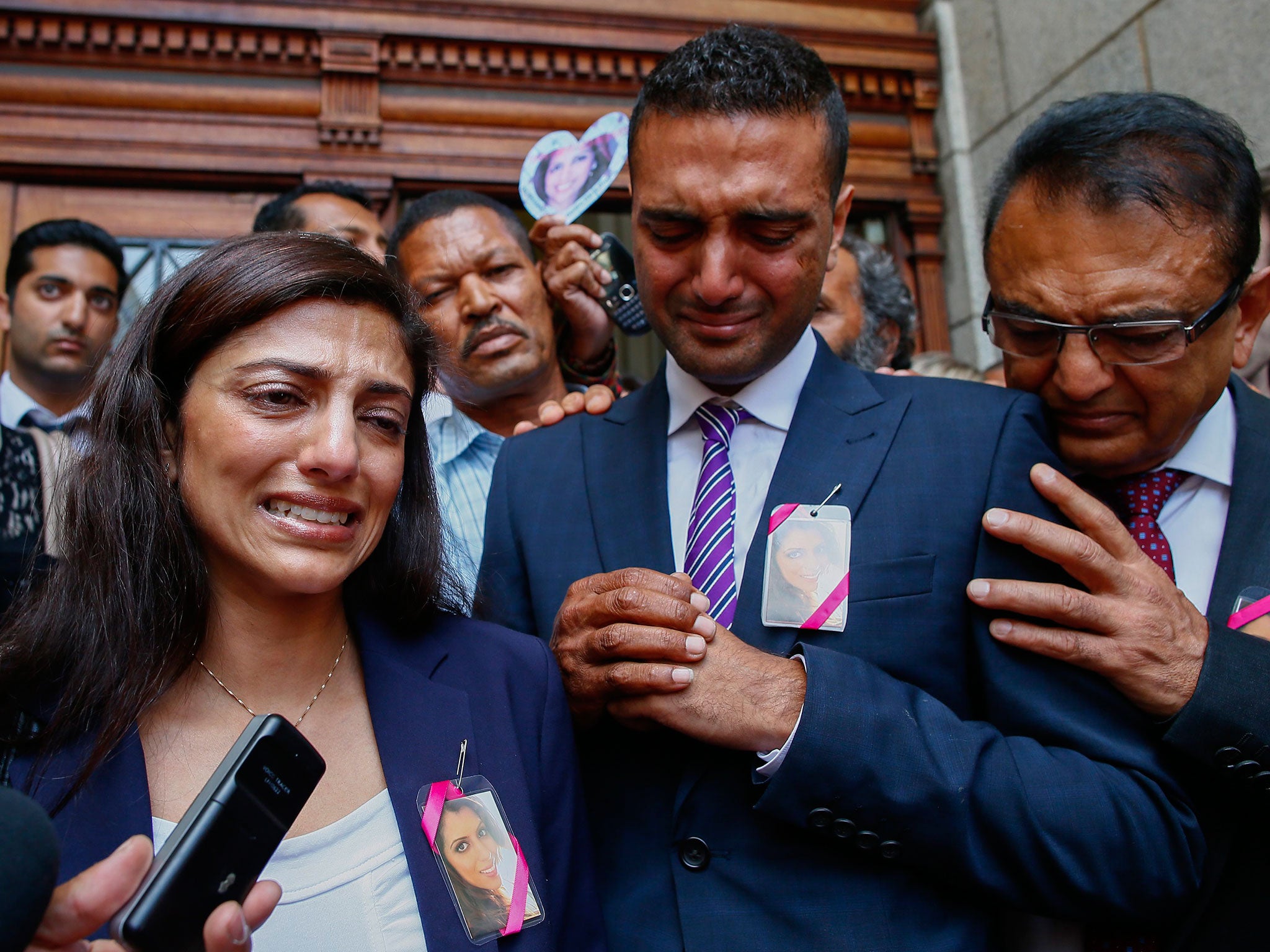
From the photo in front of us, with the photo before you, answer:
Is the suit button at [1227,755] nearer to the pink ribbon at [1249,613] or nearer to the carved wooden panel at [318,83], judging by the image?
the pink ribbon at [1249,613]

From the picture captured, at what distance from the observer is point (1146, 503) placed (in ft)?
5.79

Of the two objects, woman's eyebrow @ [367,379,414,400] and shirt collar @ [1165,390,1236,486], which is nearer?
woman's eyebrow @ [367,379,414,400]

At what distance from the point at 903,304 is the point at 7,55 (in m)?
3.52

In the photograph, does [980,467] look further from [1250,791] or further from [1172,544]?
[1250,791]

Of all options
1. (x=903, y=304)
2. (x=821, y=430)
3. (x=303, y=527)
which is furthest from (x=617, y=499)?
(x=903, y=304)

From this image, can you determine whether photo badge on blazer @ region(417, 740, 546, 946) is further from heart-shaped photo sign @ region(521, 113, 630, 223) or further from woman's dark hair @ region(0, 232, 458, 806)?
heart-shaped photo sign @ region(521, 113, 630, 223)

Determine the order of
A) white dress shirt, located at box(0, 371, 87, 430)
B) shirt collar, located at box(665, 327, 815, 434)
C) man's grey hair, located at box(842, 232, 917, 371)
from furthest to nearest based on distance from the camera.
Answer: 1. man's grey hair, located at box(842, 232, 917, 371)
2. white dress shirt, located at box(0, 371, 87, 430)
3. shirt collar, located at box(665, 327, 815, 434)

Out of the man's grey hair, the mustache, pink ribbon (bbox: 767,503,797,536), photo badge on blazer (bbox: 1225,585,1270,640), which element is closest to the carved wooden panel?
the man's grey hair

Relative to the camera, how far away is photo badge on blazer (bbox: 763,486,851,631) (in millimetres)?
1550

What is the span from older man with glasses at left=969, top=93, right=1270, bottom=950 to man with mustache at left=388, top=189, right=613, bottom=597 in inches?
51.5

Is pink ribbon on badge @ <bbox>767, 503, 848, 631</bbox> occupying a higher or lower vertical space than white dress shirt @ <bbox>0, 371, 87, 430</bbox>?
lower

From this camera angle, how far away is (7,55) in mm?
3850

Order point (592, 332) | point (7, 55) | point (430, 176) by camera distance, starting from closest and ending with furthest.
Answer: point (592, 332) < point (7, 55) < point (430, 176)

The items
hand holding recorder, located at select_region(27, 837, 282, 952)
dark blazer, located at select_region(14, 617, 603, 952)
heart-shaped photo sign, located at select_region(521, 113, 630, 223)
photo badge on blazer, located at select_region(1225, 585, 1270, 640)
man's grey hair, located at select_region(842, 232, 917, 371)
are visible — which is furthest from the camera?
man's grey hair, located at select_region(842, 232, 917, 371)
